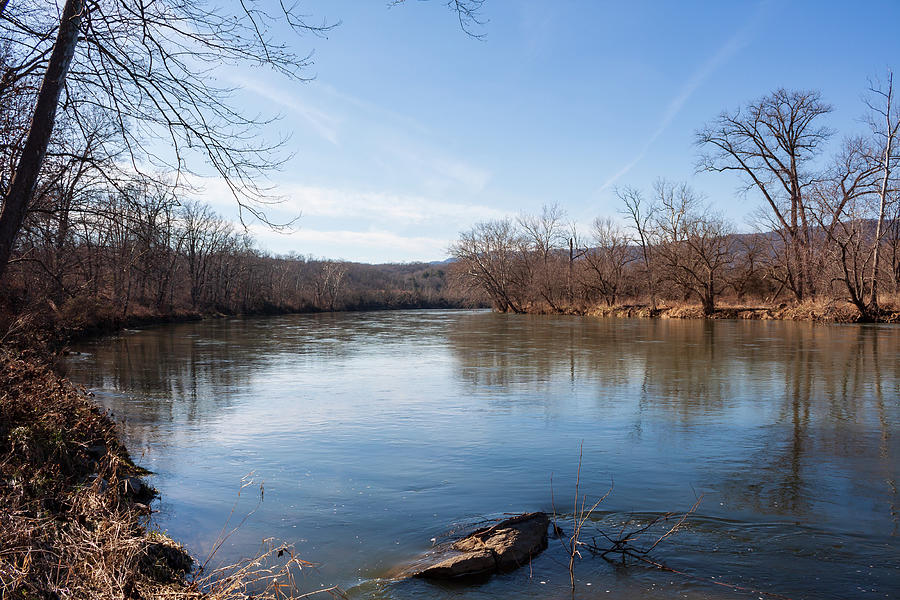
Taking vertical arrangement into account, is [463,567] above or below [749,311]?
below

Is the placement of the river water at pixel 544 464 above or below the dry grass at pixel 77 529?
below

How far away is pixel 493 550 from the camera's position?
4.65 m

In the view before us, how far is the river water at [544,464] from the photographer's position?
4.57m

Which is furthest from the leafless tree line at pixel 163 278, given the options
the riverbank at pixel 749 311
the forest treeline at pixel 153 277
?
the riverbank at pixel 749 311

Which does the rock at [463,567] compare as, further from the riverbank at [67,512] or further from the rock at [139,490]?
the rock at [139,490]

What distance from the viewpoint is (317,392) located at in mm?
12633

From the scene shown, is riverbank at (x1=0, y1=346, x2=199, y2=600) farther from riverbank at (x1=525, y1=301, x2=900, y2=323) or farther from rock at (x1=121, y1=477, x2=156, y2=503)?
riverbank at (x1=525, y1=301, x2=900, y2=323)

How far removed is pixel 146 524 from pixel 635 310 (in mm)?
43208

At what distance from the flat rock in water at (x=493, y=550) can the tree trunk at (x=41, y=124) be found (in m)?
4.59

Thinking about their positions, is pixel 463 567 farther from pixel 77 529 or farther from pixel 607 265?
pixel 607 265

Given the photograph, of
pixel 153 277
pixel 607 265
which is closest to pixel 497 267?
pixel 607 265

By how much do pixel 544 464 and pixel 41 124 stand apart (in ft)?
20.7

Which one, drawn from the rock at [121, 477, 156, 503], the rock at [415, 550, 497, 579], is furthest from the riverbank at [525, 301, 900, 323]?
the rock at [121, 477, 156, 503]

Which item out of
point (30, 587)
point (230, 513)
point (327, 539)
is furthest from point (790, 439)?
point (30, 587)
